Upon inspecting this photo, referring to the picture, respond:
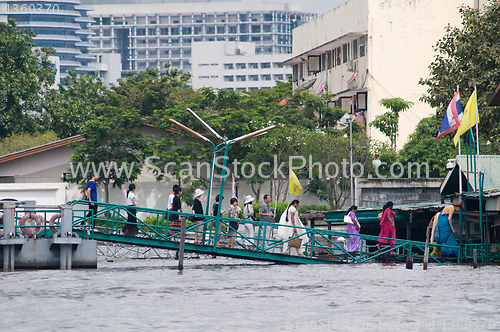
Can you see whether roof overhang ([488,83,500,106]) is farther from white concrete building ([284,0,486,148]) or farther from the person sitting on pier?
white concrete building ([284,0,486,148])

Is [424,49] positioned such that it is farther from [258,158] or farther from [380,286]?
[380,286]

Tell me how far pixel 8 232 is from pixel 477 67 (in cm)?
1713

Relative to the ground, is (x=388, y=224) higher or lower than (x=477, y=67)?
lower

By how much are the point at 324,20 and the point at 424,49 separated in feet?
30.1

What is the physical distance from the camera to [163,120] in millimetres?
41594

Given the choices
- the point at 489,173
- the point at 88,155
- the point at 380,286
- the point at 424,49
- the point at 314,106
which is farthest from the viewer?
the point at 424,49

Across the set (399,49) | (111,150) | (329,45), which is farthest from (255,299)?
(329,45)

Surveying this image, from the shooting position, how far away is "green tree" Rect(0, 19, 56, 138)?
160ft

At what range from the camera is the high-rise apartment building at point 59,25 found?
185000 mm

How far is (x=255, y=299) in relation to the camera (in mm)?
15633

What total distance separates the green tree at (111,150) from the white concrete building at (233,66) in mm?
120566

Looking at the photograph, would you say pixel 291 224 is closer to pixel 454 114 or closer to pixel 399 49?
pixel 454 114

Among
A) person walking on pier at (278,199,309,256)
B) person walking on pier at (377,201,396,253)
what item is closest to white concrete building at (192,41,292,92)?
person walking on pier at (278,199,309,256)

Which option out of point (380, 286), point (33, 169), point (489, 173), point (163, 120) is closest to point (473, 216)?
point (489, 173)
